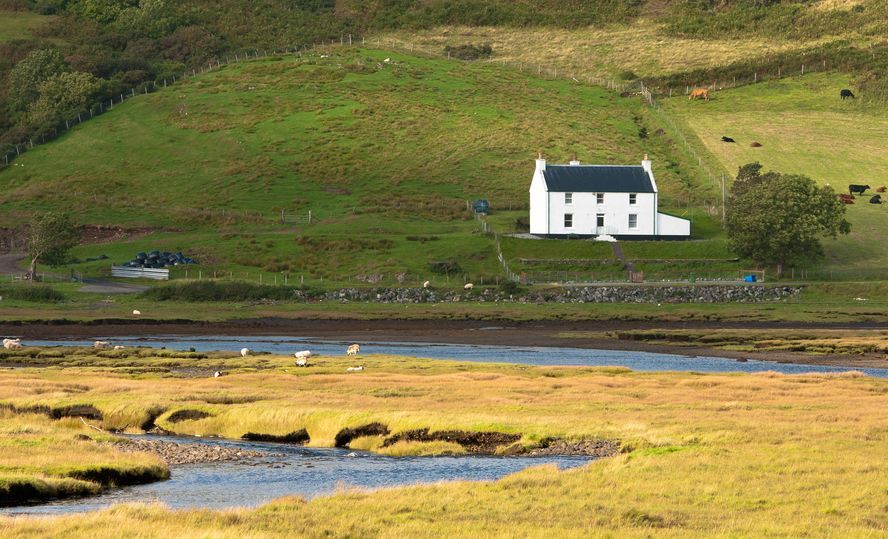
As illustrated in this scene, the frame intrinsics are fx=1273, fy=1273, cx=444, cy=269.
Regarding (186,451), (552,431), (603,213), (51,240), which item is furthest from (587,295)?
(186,451)

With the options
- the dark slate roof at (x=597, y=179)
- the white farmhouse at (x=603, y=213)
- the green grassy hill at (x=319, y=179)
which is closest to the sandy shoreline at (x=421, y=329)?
the green grassy hill at (x=319, y=179)

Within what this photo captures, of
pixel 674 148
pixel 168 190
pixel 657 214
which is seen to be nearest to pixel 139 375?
pixel 657 214

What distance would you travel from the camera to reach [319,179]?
170 m

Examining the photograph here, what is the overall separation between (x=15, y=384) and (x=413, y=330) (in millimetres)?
47034

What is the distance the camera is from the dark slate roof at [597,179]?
13712 cm

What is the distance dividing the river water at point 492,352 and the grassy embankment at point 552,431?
9.34 metres

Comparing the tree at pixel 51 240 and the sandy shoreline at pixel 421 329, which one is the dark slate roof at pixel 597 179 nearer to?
the sandy shoreline at pixel 421 329

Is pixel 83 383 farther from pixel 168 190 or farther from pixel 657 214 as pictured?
pixel 168 190

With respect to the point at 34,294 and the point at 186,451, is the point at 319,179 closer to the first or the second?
the point at 34,294

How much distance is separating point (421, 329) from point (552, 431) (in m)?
57.1

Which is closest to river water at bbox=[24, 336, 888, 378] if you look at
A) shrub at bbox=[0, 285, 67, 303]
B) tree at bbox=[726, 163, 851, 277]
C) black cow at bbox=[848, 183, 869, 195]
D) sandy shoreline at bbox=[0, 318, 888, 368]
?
sandy shoreline at bbox=[0, 318, 888, 368]

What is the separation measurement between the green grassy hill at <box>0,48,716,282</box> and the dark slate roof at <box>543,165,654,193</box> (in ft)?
33.3

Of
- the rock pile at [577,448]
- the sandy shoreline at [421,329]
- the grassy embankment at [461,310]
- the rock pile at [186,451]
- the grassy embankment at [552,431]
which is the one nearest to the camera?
the grassy embankment at [552,431]

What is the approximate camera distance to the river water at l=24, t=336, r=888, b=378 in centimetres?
7244
